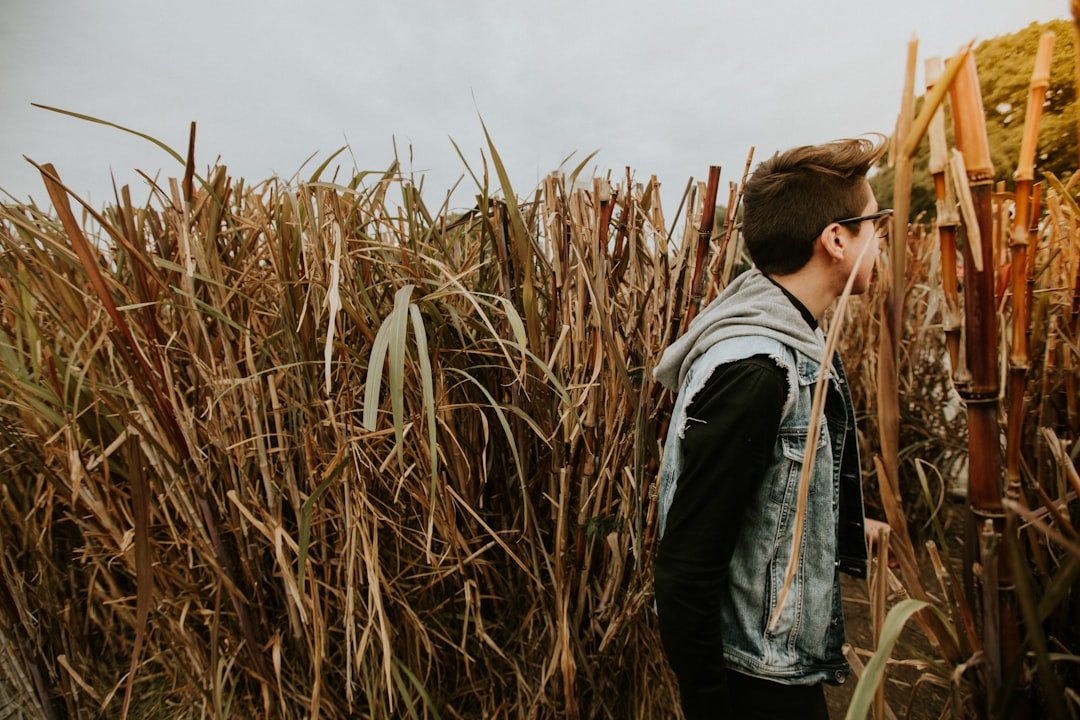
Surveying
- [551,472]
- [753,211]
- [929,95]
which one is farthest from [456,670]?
[929,95]

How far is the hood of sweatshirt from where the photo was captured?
106 centimetres

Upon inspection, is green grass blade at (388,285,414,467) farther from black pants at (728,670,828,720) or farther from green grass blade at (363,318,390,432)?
black pants at (728,670,828,720)

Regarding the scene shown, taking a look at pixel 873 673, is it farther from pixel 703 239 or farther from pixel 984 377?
pixel 703 239

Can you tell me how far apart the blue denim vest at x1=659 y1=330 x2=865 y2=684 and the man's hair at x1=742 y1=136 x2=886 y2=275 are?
291 millimetres

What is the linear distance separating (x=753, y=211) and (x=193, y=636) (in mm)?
1771

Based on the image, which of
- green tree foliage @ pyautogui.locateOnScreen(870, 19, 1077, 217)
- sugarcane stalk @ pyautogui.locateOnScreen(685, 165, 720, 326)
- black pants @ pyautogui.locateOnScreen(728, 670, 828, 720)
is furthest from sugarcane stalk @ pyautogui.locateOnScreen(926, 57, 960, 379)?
green tree foliage @ pyautogui.locateOnScreen(870, 19, 1077, 217)

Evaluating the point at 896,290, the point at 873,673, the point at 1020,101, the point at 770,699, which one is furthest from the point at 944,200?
the point at 1020,101

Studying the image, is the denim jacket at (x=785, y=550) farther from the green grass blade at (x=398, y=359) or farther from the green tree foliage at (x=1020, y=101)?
the green tree foliage at (x=1020, y=101)

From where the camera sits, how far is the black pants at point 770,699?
1071mm

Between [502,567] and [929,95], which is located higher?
[929,95]

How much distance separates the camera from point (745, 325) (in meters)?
1.07

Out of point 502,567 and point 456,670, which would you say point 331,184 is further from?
point 456,670

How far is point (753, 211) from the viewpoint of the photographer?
1.29m

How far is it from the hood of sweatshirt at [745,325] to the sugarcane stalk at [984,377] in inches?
21.6
